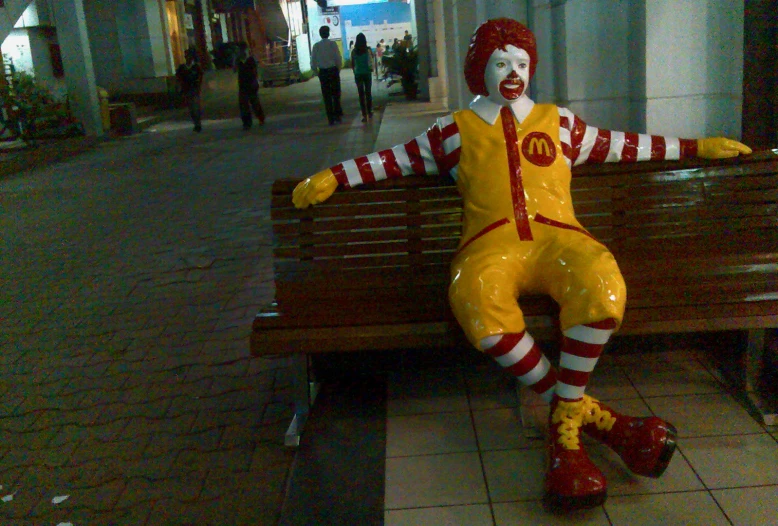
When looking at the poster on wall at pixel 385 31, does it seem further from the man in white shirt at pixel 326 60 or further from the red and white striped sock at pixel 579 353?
the red and white striped sock at pixel 579 353

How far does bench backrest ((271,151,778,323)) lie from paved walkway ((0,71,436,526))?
830 mm

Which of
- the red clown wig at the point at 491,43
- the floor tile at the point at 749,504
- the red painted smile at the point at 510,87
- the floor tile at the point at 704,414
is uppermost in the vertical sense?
the red clown wig at the point at 491,43

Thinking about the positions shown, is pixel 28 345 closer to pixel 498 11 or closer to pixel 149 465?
pixel 149 465

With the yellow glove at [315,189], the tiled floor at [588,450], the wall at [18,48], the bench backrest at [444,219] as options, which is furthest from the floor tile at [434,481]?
the wall at [18,48]

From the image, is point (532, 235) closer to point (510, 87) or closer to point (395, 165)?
point (510, 87)

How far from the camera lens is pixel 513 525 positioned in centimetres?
277

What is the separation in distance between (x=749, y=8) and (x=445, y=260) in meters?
2.29

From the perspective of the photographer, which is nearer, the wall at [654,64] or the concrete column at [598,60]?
the wall at [654,64]

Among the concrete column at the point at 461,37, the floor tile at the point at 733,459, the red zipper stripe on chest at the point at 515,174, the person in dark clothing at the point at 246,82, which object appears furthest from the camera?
the person in dark clothing at the point at 246,82

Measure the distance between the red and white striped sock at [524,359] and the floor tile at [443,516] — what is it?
1.65ft

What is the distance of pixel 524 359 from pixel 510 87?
115cm

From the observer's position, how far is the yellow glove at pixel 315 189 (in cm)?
353

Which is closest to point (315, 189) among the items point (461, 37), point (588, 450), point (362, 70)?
point (588, 450)

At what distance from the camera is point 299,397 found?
3.59m
